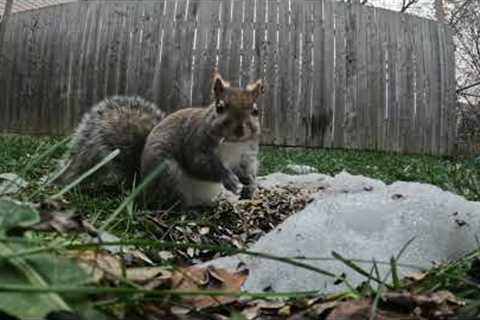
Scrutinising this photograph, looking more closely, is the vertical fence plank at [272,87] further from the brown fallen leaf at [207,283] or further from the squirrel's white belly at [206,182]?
the brown fallen leaf at [207,283]

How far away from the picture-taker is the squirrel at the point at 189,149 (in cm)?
223

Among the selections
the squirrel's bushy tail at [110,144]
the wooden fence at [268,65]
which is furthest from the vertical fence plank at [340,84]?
the squirrel's bushy tail at [110,144]

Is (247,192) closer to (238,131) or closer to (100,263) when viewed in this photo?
(238,131)

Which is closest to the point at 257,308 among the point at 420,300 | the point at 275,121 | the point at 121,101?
the point at 420,300

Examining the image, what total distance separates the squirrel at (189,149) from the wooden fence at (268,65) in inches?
172

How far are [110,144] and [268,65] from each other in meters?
4.68

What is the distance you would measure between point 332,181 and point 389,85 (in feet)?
16.6

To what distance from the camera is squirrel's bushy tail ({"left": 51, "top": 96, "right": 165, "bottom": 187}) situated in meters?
2.60

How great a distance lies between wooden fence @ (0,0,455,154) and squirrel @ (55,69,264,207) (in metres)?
4.38

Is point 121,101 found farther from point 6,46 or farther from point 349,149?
point 6,46

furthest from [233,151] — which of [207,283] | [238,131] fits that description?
[207,283]

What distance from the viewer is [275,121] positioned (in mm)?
7008

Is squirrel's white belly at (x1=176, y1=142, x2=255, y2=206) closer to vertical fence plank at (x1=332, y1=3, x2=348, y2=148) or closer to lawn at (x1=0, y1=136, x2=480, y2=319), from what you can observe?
lawn at (x1=0, y1=136, x2=480, y2=319)

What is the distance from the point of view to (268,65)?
709 centimetres
